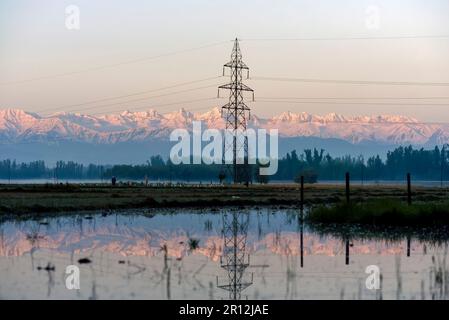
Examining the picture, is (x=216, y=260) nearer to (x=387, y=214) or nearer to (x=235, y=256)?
(x=235, y=256)

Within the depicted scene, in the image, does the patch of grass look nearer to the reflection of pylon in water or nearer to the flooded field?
the flooded field

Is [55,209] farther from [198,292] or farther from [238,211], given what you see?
[198,292]

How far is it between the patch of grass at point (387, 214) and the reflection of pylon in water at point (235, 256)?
13.8ft

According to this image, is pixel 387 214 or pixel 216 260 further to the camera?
pixel 387 214

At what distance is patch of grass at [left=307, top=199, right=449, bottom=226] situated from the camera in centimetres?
3334

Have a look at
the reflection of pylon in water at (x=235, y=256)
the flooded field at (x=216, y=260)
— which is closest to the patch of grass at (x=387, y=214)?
the flooded field at (x=216, y=260)

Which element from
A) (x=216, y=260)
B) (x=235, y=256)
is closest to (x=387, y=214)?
(x=235, y=256)

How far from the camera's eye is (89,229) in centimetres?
3058

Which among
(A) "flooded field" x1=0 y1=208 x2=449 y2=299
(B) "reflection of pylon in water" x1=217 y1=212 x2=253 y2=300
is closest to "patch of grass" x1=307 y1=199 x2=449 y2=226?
(A) "flooded field" x1=0 y1=208 x2=449 y2=299

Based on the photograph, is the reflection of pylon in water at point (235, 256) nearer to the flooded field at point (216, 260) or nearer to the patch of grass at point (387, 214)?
the flooded field at point (216, 260)

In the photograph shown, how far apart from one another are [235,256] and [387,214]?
13787 millimetres

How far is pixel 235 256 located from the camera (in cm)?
2203

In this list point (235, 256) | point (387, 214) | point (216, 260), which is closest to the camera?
point (216, 260)
